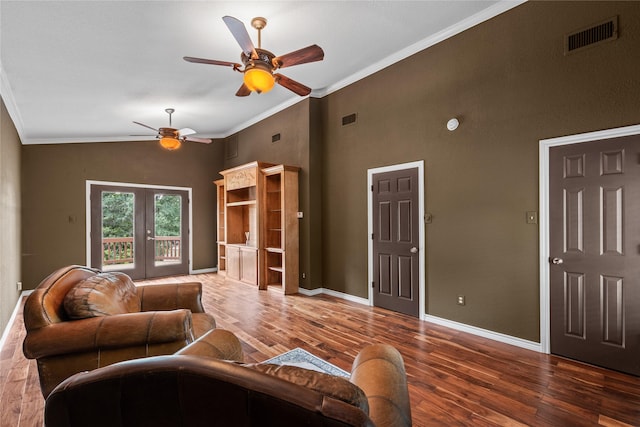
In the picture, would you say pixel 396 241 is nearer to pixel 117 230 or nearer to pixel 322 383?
pixel 322 383

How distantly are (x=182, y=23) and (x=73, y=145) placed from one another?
4.79 metres

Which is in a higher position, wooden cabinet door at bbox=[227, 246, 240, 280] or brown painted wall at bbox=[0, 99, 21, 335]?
brown painted wall at bbox=[0, 99, 21, 335]

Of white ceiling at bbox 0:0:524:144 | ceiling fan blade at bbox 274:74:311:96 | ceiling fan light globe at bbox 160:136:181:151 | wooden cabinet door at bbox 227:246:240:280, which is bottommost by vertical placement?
wooden cabinet door at bbox 227:246:240:280

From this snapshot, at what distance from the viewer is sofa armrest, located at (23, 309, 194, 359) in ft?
5.88

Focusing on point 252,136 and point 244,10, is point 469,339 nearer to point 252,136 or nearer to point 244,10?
point 244,10

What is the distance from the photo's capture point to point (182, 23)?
10.4 ft

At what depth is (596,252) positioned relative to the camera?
2848 mm

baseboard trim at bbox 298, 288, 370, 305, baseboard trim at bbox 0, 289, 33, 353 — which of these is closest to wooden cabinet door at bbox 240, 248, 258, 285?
baseboard trim at bbox 298, 288, 370, 305

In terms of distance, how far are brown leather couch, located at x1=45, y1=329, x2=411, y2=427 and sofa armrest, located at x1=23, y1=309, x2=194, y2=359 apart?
3.50 feet

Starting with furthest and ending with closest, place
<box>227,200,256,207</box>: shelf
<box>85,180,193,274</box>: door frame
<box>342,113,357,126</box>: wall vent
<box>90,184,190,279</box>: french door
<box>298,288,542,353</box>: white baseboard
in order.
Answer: <box>90,184,190,279</box>: french door
<box>85,180,193,274</box>: door frame
<box>227,200,256,207</box>: shelf
<box>342,113,357,126</box>: wall vent
<box>298,288,542,353</box>: white baseboard

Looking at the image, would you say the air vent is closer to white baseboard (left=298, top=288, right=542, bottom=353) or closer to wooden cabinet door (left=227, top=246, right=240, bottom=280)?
white baseboard (left=298, top=288, right=542, bottom=353)

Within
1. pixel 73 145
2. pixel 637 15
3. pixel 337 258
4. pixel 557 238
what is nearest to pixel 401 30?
pixel 637 15

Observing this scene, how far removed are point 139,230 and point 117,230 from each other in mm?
405

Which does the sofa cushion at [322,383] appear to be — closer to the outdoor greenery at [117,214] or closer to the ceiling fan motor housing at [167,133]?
the ceiling fan motor housing at [167,133]
